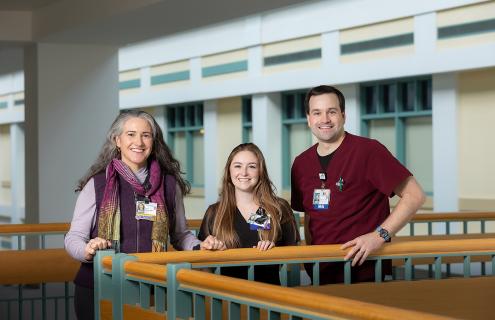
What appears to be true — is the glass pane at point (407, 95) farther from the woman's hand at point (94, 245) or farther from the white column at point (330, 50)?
the woman's hand at point (94, 245)

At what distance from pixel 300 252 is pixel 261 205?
1.17 feet

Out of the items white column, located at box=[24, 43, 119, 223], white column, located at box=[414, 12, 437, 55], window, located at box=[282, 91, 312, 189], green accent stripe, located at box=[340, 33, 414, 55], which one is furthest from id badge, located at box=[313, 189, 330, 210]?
window, located at box=[282, 91, 312, 189]

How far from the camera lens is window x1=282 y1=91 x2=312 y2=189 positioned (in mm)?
23812

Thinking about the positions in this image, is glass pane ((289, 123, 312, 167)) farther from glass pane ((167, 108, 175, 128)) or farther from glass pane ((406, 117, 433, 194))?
glass pane ((167, 108, 175, 128))

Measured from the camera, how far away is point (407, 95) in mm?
20094

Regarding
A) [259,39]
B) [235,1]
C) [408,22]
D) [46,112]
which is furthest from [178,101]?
[235,1]

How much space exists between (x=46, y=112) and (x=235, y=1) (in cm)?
472

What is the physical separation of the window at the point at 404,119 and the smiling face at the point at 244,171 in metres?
14.7

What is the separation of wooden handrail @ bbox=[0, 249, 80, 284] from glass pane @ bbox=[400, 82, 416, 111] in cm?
1304

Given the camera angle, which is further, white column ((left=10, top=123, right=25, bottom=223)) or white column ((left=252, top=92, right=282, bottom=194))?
white column ((left=10, top=123, right=25, bottom=223))

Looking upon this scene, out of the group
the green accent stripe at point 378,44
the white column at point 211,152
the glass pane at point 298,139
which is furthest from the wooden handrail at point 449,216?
the white column at point 211,152

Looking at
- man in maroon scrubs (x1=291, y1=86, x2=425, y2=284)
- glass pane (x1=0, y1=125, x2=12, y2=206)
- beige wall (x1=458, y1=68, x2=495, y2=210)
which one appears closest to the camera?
man in maroon scrubs (x1=291, y1=86, x2=425, y2=284)

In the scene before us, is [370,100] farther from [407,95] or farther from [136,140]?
[136,140]

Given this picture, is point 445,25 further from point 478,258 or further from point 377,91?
point 478,258
